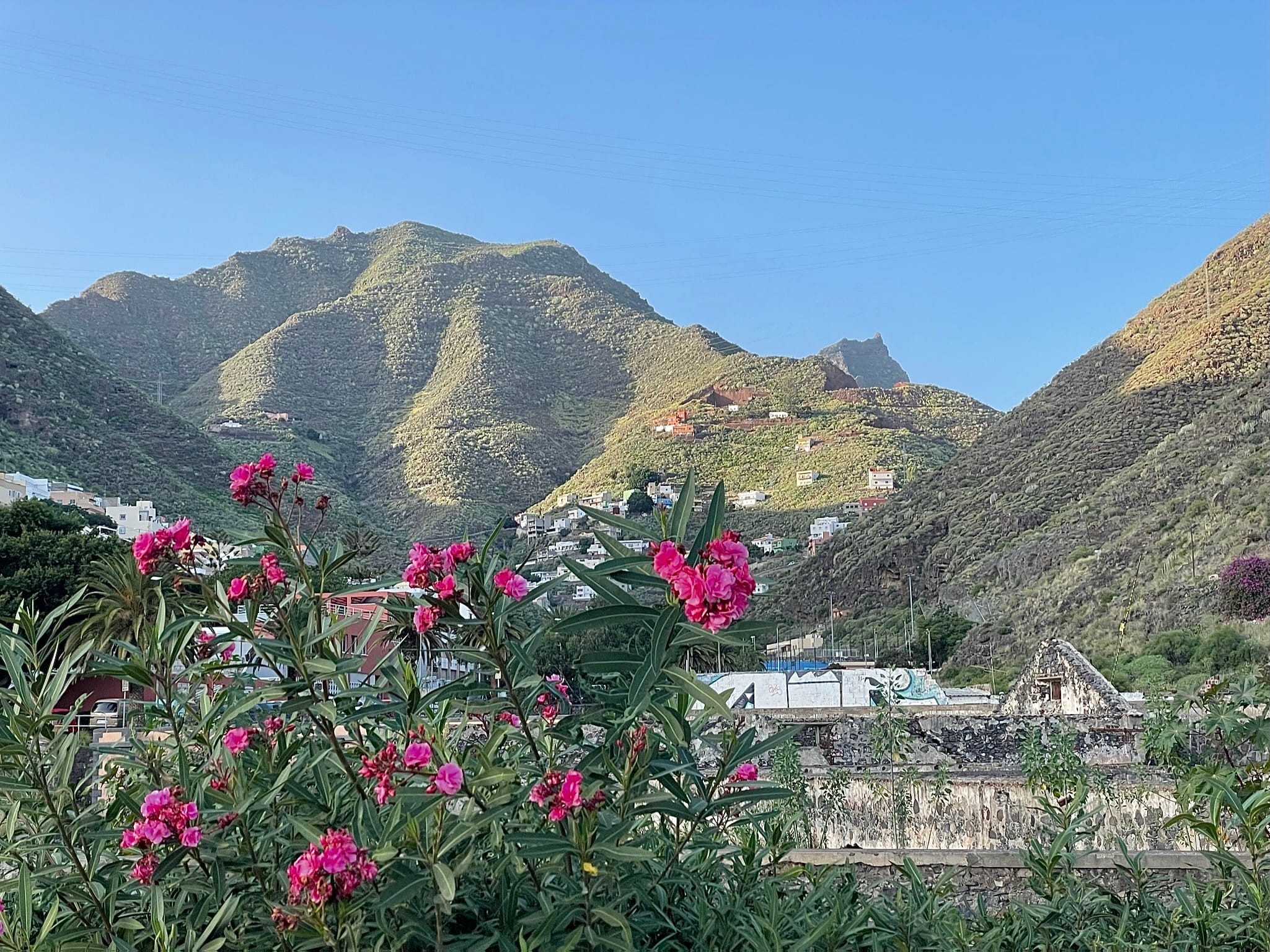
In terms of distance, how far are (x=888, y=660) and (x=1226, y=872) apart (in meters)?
26.3

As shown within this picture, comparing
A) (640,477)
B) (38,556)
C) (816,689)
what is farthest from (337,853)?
(640,477)

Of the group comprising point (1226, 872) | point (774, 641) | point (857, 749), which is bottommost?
point (774, 641)

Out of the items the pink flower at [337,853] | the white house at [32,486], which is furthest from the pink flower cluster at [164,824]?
the white house at [32,486]

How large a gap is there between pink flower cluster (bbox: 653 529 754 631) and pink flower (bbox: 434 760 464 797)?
1.50 ft

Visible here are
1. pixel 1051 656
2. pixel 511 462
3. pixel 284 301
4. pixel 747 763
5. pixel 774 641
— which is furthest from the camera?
pixel 284 301

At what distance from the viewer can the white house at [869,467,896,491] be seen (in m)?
55.4

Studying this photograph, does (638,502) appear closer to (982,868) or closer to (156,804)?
(982,868)

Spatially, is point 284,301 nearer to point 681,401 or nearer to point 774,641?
point 681,401

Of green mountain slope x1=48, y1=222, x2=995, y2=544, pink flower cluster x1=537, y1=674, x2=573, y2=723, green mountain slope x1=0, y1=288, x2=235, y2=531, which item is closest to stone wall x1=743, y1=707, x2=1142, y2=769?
pink flower cluster x1=537, y1=674, x2=573, y2=723

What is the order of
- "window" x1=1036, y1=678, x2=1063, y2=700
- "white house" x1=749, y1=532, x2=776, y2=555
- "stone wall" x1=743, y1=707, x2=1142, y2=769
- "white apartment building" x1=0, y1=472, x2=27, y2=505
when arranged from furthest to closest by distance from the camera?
"white house" x1=749, y1=532, x2=776, y2=555
"white apartment building" x1=0, y1=472, x2=27, y2=505
"window" x1=1036, y1=678, x2=1063, y2=700
"stone wall" x1=743, y1=707, x2=1142, y2=769

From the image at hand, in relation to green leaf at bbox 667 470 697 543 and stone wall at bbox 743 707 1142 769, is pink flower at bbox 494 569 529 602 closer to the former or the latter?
green leaf at bbox 667 470 697 543

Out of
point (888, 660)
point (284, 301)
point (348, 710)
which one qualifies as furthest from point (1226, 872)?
point (284, 301)

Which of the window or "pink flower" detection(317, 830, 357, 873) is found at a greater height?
"pink flower" detection(317, 830, 357, 873)

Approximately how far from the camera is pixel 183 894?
1827mm
